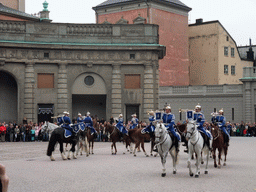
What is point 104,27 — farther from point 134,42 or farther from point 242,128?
point 242,128

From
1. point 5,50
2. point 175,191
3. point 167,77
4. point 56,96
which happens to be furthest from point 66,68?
point 175,191

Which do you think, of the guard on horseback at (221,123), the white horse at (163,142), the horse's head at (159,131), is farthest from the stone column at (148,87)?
the horse's head at (159,131)

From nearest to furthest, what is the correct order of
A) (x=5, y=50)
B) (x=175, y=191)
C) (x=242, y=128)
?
(x=175, y=191)
(x=5, y=50)
(x=242, y=128)

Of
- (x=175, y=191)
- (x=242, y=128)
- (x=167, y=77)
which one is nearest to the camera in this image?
(x=175, y=191)

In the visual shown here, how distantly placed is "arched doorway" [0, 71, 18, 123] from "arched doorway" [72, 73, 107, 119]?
5.60 meters

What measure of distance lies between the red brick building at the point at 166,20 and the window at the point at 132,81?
22.7m

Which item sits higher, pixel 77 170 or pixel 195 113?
pixel 195 113

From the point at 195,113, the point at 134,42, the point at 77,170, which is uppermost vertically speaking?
the point at 134,42

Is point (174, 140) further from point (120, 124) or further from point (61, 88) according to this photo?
point (61, 88)

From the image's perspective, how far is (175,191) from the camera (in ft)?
→ 44.6

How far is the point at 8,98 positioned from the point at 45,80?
4104mm

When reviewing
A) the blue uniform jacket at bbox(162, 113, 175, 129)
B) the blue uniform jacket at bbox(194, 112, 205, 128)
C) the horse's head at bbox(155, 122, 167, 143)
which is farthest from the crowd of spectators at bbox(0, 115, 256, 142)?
the horse's head at bbox(155, 122, 167, 143)

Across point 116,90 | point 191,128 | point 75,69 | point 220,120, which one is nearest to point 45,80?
point 75,69

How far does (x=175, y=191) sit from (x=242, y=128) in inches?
1914
